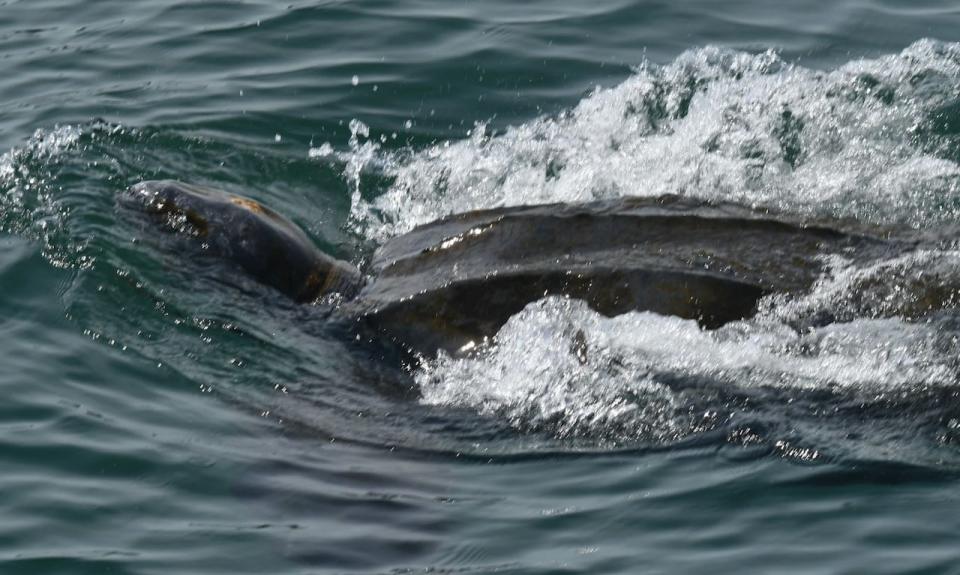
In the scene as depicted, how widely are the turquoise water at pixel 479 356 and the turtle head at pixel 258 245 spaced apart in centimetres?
15

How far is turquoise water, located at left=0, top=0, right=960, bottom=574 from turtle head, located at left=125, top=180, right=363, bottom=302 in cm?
15

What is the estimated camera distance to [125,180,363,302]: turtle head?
7.94m

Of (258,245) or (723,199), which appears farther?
(258,245)

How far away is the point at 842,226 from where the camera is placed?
7.22 metres

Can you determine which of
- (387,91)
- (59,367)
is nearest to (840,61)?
(387,91)

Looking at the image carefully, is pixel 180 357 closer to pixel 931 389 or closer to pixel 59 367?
pixel 59 367

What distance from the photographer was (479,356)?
7.06 metres

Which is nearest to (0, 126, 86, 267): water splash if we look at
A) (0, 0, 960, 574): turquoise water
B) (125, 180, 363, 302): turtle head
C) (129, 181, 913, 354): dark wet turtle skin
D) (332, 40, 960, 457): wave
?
(0, 0, 960, 574): turquoise water

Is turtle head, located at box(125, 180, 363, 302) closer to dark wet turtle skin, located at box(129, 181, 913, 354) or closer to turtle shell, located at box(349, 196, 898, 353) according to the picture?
dark wet turtle skin, located at box(129, 181, 913, 354)

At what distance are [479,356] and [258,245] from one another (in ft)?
4.96

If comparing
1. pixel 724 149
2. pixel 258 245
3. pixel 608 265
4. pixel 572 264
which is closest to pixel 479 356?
pixel 572 264

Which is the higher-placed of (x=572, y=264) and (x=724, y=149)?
(x=724, y=149)

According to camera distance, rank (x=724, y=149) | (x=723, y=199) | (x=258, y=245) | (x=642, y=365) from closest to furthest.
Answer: (x=642, y=365), (x=723, y=199), (x=258, y=245), (x=724, y=149)

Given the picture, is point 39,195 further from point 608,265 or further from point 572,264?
point 608,265
